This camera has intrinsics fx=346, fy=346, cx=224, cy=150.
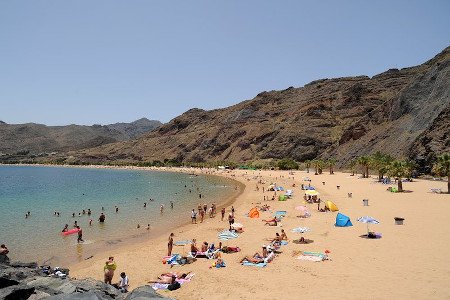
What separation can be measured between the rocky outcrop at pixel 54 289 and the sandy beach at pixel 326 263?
360cm

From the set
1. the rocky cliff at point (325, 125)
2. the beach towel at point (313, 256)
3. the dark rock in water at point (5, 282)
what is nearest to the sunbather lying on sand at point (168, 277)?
the beach towel at point (313, 256)

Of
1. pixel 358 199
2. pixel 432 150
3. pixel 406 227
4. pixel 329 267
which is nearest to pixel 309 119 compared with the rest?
pixel 432 150

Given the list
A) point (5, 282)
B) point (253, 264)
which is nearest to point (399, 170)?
point (253, 264)

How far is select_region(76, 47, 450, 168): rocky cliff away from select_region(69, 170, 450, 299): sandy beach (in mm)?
34487

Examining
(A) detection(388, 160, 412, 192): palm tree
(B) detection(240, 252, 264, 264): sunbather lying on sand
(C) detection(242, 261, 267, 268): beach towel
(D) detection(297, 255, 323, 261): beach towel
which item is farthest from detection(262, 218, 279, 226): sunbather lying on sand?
(A) detection(388, 160, 412, 192): palm tree

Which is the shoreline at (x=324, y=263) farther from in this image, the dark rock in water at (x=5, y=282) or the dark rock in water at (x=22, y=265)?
the dark rock in water at (x=5, y=282)

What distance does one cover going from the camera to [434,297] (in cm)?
1184

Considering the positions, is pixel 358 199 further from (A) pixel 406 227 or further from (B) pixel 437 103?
(B) pixel 437 103

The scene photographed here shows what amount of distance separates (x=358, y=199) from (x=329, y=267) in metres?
21.9

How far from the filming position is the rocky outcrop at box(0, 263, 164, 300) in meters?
8.66

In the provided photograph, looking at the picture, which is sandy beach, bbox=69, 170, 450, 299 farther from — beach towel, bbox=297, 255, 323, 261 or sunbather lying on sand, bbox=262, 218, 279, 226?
sunbather lying on sand, bbox=262, 218, 279, 226

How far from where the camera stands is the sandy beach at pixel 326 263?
13.2m

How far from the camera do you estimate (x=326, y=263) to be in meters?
16.3

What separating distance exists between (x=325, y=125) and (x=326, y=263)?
105 metres
